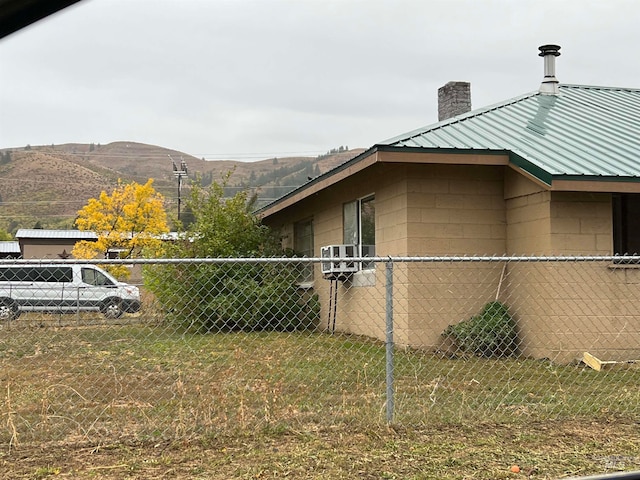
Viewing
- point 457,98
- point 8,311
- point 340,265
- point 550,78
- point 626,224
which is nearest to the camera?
point 8,311

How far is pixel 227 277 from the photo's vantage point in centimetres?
1380

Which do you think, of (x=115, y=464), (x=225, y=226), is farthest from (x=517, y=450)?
(x=225, y=226)

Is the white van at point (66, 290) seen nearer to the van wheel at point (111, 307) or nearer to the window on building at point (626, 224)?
the van wheel at point (111, 307)

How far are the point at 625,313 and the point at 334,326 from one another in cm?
561

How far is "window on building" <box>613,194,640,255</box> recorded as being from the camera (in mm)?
10445

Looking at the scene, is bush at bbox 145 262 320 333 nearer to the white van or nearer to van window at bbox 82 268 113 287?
the white van

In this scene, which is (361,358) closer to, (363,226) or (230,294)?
(363,226)

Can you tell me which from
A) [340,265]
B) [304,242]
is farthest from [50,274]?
[340,265]

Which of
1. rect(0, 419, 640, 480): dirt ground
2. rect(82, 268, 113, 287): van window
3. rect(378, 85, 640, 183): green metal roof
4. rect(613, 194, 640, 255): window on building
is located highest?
rect(378, 85, 640, 183): green metal roof

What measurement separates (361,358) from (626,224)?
5.13 m

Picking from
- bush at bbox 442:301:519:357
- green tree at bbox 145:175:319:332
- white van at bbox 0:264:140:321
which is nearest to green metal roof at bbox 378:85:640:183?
bush at bbox 442:301:519:357

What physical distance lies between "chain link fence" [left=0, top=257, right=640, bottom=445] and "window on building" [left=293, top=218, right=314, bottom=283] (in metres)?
1.94

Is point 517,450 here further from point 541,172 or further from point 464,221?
Answer: point 464,221

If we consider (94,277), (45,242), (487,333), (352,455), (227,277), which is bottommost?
(352,455)
